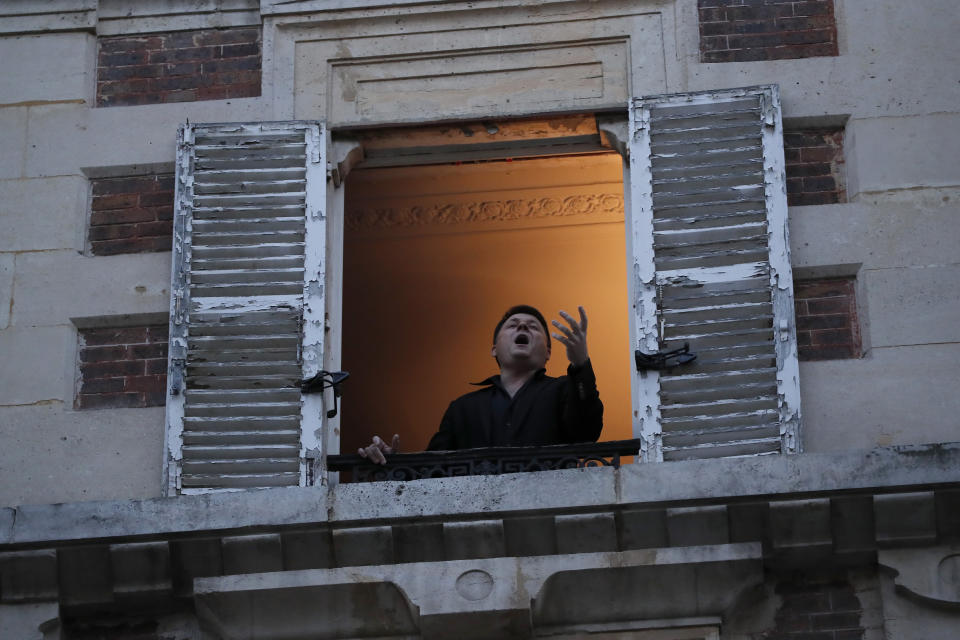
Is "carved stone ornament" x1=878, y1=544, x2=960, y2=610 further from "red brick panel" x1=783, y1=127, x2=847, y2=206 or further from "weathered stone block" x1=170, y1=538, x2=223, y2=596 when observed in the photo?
"weathered stone block" x1=170, y1=538, x2=223, y2=596

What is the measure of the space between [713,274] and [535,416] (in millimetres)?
1184

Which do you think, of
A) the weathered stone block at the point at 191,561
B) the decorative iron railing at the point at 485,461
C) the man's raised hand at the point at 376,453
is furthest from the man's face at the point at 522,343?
the weathered stone block at the point at 191,561

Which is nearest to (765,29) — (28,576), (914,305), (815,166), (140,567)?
(815,166)

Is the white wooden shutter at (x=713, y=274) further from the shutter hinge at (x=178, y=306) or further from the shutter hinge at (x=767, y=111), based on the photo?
the shutter hinge at (x=178, y=306)

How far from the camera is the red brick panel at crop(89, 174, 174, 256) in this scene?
10531mm

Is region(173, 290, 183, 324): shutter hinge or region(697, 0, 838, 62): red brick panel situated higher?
region(697, 0, 838, 62): red brick panel

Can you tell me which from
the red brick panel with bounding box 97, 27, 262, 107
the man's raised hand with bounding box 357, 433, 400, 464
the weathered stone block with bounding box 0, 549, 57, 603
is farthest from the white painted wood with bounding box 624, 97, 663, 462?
the weathered stone block with bounding box 0, 549, 57, 603

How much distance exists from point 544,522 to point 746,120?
235 centimetres

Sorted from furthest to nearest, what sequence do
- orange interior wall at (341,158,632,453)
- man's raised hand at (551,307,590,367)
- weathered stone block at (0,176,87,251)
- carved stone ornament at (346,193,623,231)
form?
orange interior wall at (341,158,632,453) → carved stone ornament at (346,193,623,231) → weathered stone block at (0,176,87,251) → man's raised hand at (551,307,590,367)

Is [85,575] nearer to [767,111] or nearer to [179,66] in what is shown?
[179,66]

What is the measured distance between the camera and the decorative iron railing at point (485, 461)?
32.3ft

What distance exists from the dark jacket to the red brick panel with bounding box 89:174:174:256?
168 centimetres

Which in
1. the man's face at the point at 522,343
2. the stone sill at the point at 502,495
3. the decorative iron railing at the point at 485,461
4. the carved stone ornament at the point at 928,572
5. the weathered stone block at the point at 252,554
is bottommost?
the carved stone ornament at the point at 928,572

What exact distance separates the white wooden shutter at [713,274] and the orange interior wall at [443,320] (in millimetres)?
3547
